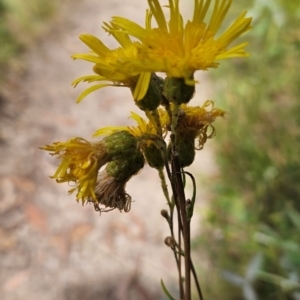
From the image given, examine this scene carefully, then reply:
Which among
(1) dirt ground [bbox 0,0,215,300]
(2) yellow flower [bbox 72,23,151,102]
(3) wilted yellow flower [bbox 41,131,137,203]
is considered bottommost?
(3) wilted yellow flower [bbox 41,131,137,203]

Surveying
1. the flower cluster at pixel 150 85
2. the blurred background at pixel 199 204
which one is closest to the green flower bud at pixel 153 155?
the flower cluster at pixel 150 85

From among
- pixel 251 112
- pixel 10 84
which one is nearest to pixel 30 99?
pixel 10 84

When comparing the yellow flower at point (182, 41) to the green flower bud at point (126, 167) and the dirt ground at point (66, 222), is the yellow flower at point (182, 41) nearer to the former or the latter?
the green flower bud at point (126, 167)

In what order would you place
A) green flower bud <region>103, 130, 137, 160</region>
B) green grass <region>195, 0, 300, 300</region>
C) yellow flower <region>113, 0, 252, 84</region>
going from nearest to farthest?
yellow flower <region>113, 0, 252, 84</region> < green flower bud <region>103, 130, 137, 160</region> < green grass <region>195, 0, 300, 300</region>

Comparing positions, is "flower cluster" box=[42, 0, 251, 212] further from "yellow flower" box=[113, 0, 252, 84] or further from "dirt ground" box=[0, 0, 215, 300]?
"dirt ground" box=[0, 0, 215, 300]

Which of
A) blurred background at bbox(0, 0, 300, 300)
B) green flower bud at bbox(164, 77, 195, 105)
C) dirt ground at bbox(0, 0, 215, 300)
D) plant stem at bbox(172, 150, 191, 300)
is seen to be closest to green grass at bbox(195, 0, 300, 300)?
blurred background at bbox(0, 0, 300, 300)

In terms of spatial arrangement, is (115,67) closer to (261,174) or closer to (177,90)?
(177,90)
